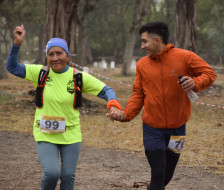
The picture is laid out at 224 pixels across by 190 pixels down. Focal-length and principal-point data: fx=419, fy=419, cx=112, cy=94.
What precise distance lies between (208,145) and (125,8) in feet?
147

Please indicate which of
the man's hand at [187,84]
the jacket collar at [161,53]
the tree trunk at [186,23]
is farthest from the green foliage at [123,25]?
the man's hand at [187,84]

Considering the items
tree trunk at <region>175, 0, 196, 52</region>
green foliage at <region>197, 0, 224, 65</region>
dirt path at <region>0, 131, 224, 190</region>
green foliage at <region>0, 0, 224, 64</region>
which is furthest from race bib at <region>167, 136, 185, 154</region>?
green foliage at <region>0, 0, 224, 64</region>

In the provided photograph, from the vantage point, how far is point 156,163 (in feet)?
14.9

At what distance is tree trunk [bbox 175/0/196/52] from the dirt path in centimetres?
1152

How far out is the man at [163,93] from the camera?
A: 4.55 meters

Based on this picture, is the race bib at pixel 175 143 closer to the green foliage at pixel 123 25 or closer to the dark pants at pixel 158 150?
the dark pants at pixel 158 150

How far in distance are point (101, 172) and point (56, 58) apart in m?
3.35

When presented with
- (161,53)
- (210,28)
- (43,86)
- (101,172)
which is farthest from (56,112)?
(210,28)

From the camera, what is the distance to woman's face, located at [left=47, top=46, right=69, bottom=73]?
4.42 meters

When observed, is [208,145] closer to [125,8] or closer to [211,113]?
[211,113]

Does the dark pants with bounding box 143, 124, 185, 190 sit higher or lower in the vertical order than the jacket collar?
lower

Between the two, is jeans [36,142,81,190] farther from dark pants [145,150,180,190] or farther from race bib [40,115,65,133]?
dark pants [145,150,180,190]

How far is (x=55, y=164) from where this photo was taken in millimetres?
4250

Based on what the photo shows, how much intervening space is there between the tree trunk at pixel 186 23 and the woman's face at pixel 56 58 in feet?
50.9
